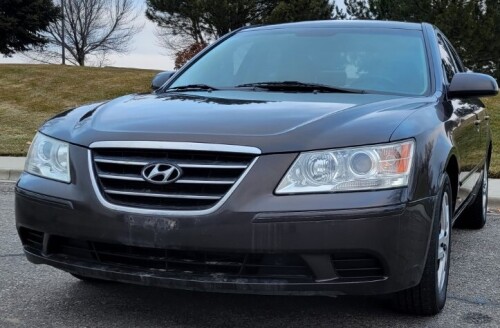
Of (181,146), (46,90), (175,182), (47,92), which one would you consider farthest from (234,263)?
(46,90)

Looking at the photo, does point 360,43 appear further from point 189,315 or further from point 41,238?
point 41,238

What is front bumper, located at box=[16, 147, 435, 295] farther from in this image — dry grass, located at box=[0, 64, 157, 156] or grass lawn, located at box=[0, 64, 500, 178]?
dry grass, located at box=[0, 64, 157, 156]

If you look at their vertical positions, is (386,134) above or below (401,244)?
above

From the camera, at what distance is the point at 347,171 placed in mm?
2791

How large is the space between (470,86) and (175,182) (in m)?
1.93

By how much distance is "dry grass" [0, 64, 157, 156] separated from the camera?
1526 centimetres

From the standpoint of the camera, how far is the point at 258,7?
32.2m

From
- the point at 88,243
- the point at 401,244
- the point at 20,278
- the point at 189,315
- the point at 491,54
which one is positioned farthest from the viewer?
the point at 491,54

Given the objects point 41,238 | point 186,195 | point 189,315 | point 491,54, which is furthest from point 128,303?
point 491,54

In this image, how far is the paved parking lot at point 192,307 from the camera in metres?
3.34

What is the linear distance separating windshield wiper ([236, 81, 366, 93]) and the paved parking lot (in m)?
1.15

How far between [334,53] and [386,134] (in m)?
1.47

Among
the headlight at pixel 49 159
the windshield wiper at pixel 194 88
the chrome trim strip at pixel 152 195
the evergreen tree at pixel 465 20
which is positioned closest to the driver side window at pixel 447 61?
the windshield wiper at pixel 194 88

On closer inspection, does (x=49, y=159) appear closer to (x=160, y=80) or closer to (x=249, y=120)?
(x=249, y=120)
